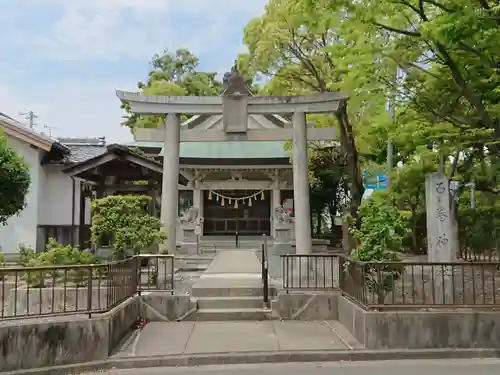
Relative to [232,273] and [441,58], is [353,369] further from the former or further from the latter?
[232,273]

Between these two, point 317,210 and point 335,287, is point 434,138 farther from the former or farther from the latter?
point 317,210

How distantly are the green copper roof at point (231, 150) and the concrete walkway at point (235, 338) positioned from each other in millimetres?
16491

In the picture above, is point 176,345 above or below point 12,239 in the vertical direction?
below

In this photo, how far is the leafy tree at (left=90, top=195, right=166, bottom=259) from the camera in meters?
12.3

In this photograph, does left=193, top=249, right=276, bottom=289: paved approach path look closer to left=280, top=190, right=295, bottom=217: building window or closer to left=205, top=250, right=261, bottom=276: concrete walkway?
left=205, top=250, right=261, bottom=276: concrete walkway

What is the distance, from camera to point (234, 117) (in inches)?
629

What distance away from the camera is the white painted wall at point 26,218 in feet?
64.6

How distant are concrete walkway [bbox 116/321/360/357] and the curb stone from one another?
0.80ft

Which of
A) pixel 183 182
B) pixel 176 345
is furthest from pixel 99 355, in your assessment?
pixel 183 182

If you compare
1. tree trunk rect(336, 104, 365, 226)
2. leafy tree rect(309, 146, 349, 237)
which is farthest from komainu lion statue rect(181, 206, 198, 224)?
leafy tree rect(309, 146, 349, 237)

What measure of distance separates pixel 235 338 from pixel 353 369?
245 centimetres

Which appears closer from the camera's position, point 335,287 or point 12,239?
point 335,287

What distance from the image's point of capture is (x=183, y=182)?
26.3m

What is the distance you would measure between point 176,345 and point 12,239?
1385 cm
